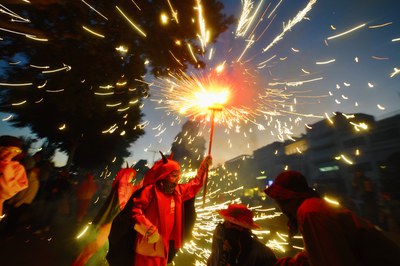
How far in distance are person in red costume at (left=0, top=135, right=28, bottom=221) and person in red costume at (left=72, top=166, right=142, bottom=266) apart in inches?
59.2

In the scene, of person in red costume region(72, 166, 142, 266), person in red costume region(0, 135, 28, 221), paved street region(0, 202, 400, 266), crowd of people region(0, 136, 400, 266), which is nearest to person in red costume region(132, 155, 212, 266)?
crowd of people region(0, 136, 400, 266)

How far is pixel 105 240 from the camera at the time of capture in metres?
4.18

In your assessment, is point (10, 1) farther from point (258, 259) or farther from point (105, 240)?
point (258, 259)

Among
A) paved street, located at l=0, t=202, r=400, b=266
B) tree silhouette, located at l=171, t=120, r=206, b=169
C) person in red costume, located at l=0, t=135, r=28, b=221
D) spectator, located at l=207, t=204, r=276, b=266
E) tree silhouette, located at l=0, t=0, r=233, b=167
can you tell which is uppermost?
tree silhouette, located at l=171, t=120, r=206, b=169

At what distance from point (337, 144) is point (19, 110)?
52.1 metres

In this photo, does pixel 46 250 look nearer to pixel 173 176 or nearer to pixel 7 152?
pixel 7 152

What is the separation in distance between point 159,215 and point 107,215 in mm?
1558

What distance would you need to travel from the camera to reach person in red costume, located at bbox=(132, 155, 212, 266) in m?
2.96

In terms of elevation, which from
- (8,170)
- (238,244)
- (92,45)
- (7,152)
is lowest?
(238,244)

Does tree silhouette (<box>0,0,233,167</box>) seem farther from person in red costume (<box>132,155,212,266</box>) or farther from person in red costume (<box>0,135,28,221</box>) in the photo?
person in red costume (<box>132,155,212,266</box>)

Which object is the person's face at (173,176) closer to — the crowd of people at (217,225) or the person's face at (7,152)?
the crowd of people at (217,225)

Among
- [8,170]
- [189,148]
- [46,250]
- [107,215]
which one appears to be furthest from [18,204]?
[189,148]

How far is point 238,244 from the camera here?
2.71 m

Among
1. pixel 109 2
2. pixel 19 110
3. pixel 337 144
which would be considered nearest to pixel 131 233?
pixel 109 2
